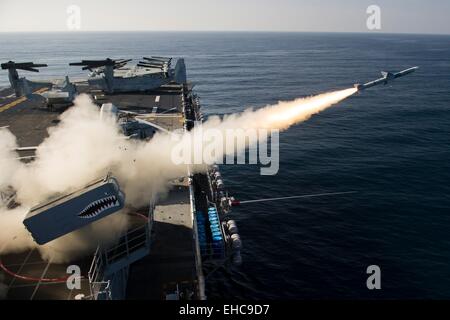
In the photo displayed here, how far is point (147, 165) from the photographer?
2978 centimetres

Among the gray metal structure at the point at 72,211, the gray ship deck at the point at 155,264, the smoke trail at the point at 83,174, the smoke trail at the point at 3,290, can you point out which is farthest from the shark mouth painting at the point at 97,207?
the smoke trail at the point at 3,290

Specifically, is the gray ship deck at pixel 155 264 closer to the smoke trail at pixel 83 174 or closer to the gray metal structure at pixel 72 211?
the smoke trail at pixel 83 174

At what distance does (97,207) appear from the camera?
19.7m

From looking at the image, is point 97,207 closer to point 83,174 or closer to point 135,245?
point 135,245

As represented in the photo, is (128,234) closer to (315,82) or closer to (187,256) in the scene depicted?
(187,256)

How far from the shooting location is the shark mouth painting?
19.6 m

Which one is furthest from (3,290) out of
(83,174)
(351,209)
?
(351,209)

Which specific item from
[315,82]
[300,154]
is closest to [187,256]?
[300,154]

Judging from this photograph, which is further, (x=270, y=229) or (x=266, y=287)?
(x=270, y=229)

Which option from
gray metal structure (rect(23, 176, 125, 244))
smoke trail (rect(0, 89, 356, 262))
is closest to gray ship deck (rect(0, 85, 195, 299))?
smoke trail (rect(0, 89, 356, 262))

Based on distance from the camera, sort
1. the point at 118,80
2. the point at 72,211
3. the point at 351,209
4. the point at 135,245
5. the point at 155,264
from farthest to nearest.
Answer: the point at 118,80
the point at 351,209
the point at 155,264
the point at 135,245
the point at 72,211

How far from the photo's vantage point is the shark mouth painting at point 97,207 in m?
19.6

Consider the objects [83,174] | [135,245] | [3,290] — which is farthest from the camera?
[83,174]

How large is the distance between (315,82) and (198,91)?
37.6 meters
